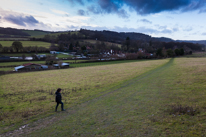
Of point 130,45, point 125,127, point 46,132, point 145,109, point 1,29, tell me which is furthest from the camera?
point 1,29

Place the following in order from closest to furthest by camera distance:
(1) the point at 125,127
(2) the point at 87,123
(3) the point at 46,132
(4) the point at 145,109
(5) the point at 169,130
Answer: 1. (5) the point at 169,130
2. (1) the point at 125,127
3. (3) the point at 46,132
4. (2) the point at 87,123
5. (4) the point at 145,109

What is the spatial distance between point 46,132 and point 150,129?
763 centimetres

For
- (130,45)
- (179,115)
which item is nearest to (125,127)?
(179,115)

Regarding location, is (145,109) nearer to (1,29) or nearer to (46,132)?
(46,132)

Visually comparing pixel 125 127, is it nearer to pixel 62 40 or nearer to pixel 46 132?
pixel 46 132

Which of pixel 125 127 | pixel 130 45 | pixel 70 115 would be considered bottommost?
pixel 70 115

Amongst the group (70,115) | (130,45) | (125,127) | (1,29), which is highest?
(1,29)

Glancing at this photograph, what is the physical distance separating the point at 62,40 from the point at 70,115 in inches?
6985

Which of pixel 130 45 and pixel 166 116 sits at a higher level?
pixel 130 45

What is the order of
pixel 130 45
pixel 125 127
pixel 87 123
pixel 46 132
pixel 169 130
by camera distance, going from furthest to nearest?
pixel 130 45 → pixel 87 123 → pixel 46 132 → pixel 125 127 → pixel 169 130

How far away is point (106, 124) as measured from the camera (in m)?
10.3

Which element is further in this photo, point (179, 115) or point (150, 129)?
point (179, 115)

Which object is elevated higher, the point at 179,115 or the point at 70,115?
the point at 179,115

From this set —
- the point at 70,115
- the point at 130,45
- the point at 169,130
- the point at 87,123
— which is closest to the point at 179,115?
the point at 169,130
